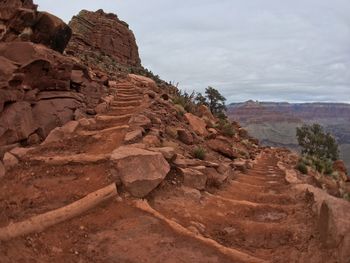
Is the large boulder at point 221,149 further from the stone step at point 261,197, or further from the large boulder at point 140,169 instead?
the large boulder at point 140,169

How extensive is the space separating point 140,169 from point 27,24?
20.1 feet

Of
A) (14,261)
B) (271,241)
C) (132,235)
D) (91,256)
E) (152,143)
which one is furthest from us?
(152,143)

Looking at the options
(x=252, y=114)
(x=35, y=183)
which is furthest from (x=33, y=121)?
(x=252, y=114)

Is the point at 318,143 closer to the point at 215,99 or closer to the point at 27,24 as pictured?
the point at 215,99

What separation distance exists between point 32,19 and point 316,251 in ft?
29.5

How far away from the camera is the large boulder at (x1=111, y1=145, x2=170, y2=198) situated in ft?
21.1

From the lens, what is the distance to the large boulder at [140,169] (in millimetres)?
6441

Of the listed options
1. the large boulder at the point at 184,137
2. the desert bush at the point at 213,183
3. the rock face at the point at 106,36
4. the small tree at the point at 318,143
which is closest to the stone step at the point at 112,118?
the large boulder at the point at 184,137

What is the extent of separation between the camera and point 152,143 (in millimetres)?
8430

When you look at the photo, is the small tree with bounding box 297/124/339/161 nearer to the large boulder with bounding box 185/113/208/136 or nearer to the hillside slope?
the large boulder with bounding box 185/113/208/136

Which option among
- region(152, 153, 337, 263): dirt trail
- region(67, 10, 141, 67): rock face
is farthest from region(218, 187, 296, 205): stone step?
region(67, 10, 141, 67): rock face

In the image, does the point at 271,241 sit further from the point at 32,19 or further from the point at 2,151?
the point at 32,19

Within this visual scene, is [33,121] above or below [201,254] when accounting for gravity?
above

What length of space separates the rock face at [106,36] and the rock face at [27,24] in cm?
2351
